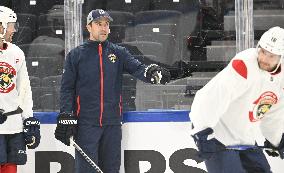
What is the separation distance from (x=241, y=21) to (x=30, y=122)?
170 centimetres

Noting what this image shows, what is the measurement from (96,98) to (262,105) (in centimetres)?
135

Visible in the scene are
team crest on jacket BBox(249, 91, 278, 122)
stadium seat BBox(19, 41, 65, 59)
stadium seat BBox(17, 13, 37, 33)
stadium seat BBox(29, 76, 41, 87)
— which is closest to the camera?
team crest on jacket BBox(249, 91, 278, 122)

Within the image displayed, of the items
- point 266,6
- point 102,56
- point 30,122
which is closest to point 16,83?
point 30,122

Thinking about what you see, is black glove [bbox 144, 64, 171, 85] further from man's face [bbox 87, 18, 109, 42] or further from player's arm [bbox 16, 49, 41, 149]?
player's arm [bbox 16, 49, 41, 149]

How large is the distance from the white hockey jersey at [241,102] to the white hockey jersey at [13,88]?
4.15 ft

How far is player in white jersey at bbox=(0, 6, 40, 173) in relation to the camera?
404cm

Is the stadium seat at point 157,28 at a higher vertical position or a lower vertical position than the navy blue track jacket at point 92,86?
higher

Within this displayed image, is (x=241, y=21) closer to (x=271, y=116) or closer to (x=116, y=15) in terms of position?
A: (x=116, y=15)

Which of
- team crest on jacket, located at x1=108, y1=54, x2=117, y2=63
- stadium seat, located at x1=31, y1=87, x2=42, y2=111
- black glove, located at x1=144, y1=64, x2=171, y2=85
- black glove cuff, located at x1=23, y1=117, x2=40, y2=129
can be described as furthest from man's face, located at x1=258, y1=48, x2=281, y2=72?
stadium seat, located at x1=31, y1=87, x2=42, y2=111

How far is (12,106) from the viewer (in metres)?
4.07

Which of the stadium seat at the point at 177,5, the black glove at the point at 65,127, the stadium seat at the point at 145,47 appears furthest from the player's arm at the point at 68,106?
the stadium seat at the point at 177,5

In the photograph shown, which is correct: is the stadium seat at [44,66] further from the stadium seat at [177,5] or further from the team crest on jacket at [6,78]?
the team crest on jacket at [6,78]

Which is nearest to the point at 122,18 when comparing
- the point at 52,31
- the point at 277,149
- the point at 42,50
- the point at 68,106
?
the point at 52,31

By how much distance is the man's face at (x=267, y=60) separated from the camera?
3.04 m
